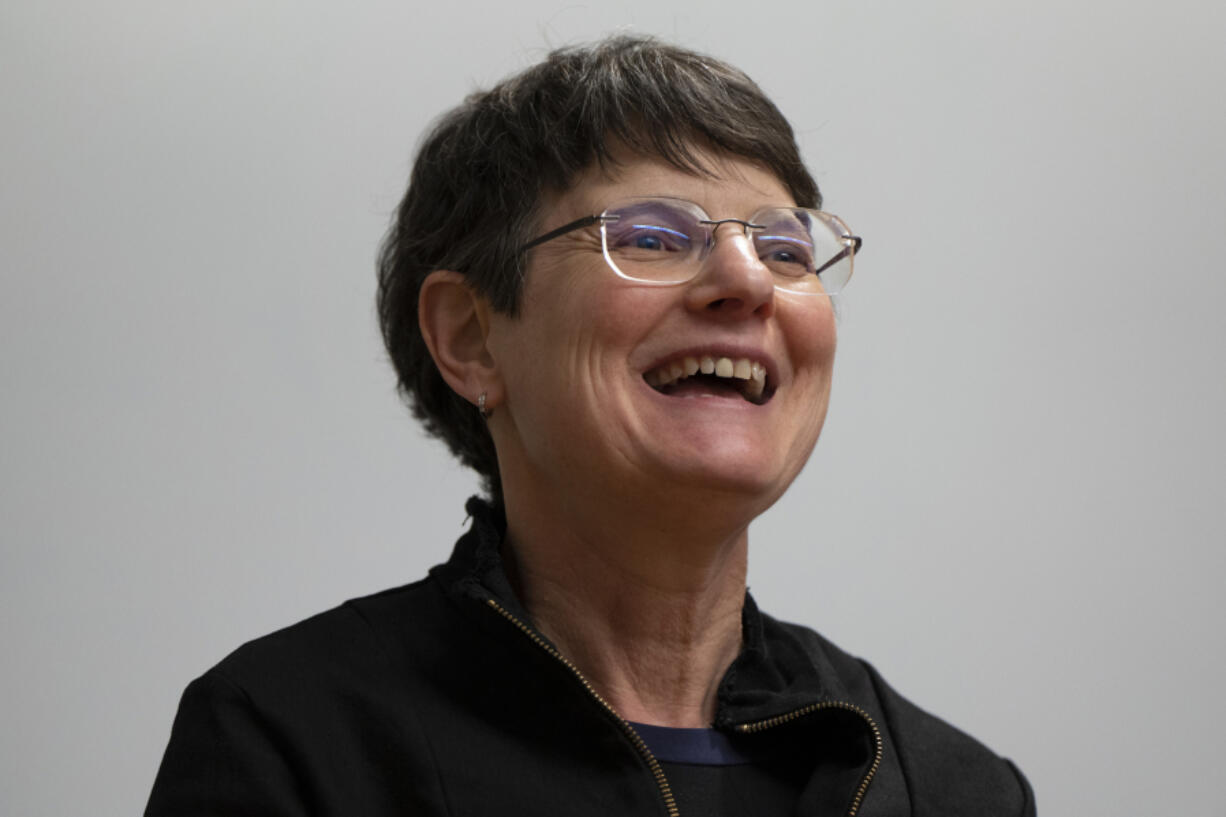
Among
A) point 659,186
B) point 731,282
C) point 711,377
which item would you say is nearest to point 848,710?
point 711,377

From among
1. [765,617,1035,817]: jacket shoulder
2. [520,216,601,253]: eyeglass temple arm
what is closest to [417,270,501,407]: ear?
[520,216,601,253]: eyeglass temple arm

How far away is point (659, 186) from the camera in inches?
71.5

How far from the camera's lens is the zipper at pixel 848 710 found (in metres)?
1.81

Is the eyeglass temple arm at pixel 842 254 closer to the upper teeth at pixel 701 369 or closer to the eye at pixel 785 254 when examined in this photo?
the eye at pixel 785 254

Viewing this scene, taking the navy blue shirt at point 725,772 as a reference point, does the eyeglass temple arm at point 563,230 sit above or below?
above

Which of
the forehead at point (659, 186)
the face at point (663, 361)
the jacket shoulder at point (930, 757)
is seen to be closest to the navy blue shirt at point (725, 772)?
the jacket shoulder at point (930, 757)

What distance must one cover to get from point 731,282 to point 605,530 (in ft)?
1.11

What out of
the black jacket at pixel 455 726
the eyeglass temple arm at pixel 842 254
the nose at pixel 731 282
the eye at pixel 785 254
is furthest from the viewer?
the eyeglass temple arm at pixel 842 254

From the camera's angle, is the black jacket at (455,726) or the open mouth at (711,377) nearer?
the black jacket at (455,726)

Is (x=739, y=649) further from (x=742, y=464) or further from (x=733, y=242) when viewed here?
(x=733, y=242)

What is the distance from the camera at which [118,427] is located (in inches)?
104

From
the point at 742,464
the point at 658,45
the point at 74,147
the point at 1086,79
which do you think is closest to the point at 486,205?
the point at 658,45

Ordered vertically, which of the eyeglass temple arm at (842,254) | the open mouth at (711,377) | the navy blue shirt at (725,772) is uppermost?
the eyeglass temple arm at (842,254)

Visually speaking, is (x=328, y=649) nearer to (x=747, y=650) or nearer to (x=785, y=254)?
(x=747, y=650)
